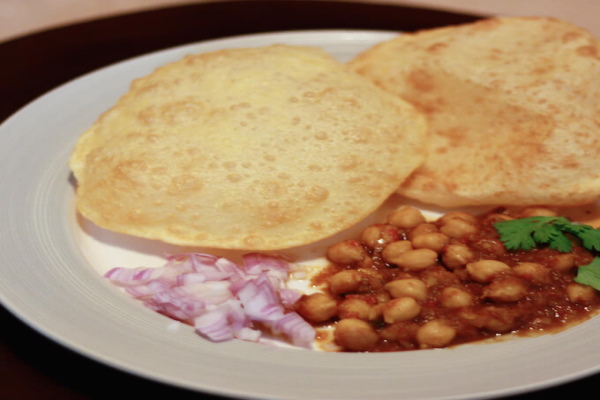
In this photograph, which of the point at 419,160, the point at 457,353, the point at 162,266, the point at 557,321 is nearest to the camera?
the point at 457,353

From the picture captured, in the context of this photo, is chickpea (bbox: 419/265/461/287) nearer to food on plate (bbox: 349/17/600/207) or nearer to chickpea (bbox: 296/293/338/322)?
chickpea (bbox: 296/293/338/322)

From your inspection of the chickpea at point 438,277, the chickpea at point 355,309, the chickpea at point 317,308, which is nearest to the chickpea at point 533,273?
the chickpea at point 438,277

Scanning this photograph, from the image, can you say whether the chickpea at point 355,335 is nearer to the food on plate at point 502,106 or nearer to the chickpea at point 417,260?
the chickpea at point 417,260

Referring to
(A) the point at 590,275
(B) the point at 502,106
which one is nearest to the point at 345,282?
(A) the point at 590,275

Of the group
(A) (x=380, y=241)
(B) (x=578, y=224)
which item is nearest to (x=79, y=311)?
A: (A) (x=380, y=241)

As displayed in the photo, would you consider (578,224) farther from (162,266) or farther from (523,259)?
(162,266)
